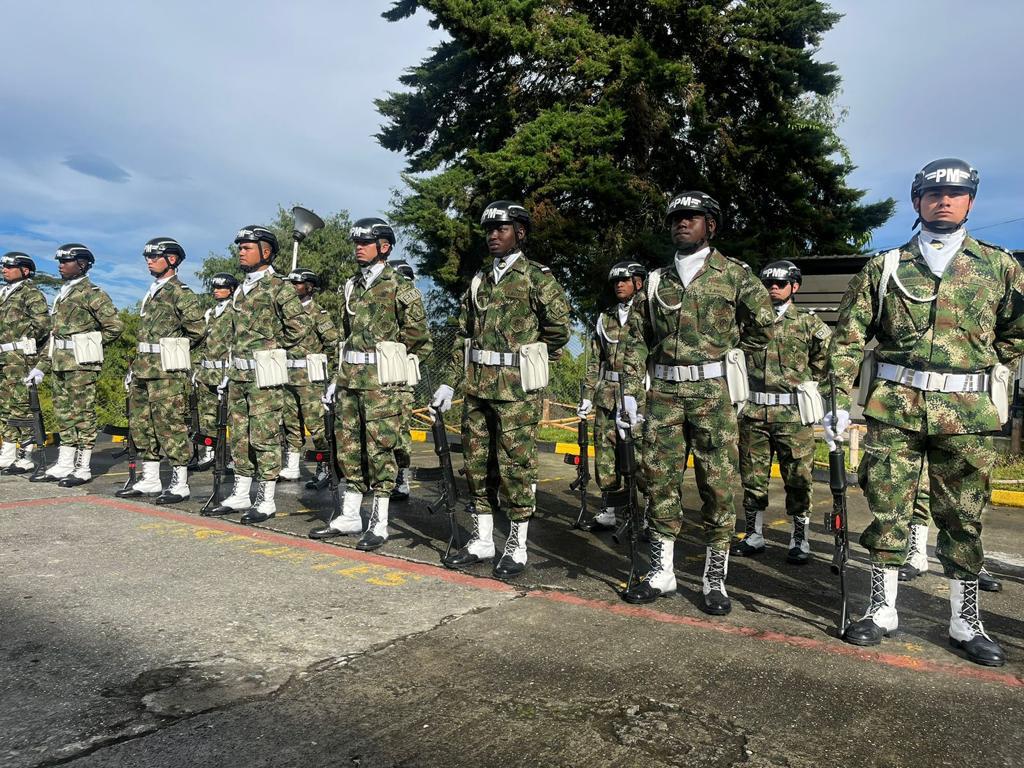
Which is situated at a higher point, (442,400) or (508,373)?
(508,373)

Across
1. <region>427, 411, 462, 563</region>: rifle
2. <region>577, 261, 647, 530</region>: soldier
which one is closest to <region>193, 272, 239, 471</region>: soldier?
<region>427, 411, 462, 563</region>: rifle

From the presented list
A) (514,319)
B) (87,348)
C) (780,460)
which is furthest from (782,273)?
(87,348)

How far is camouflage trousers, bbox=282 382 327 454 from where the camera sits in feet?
32.0

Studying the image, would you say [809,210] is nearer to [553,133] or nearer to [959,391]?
[553,133]

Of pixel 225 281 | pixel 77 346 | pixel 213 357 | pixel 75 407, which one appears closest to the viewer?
pixel 213 357

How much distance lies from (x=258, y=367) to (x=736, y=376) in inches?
166

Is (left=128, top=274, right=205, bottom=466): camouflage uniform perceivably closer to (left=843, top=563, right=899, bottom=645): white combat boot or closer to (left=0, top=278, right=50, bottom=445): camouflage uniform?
(left=0, top=278, right=50, bottom=445): camouflage uniform

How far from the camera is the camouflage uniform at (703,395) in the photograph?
450 cm

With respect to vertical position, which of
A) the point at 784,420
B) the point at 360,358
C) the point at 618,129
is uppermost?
the point at 618,129

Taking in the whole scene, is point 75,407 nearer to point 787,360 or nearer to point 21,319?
point 21,319

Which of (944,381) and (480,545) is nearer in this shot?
(944,381)

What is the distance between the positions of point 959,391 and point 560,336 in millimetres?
2425

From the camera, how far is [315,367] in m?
9.70

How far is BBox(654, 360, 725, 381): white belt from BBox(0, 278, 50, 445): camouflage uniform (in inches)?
304
